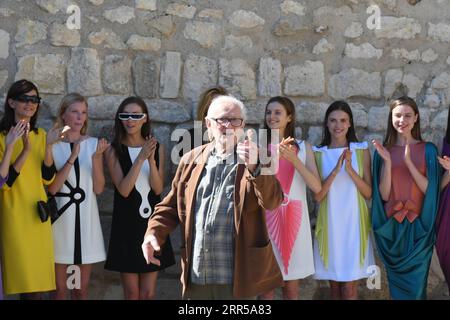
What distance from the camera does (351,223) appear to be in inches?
165

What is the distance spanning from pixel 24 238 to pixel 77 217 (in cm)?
33

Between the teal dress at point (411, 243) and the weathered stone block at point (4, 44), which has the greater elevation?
the weathered stone block at point (4, 44)

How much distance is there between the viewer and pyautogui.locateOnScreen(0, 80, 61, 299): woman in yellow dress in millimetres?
3865

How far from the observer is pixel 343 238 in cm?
416

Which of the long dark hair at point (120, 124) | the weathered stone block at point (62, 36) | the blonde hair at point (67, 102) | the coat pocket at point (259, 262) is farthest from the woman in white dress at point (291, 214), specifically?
the weathered stone block at point (62, 36)

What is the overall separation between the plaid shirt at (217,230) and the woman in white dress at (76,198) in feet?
3.95

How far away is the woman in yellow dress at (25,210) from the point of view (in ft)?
12.7

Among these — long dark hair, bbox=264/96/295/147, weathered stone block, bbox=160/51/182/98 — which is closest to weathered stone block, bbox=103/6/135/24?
weathered stone block, bbox=160/51/182/98

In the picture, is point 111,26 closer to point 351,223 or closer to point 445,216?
point 351,223

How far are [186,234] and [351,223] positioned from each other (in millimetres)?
1418

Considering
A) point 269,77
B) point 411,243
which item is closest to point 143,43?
point 269,77

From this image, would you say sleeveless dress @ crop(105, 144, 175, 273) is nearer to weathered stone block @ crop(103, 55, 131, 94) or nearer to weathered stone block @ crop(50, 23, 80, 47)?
weathered stone block @ crop(103, 55, 131, 94)

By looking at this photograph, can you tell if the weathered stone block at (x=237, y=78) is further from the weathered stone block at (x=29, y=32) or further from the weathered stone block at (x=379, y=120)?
the weathered stone block at (x=29, y=32)
